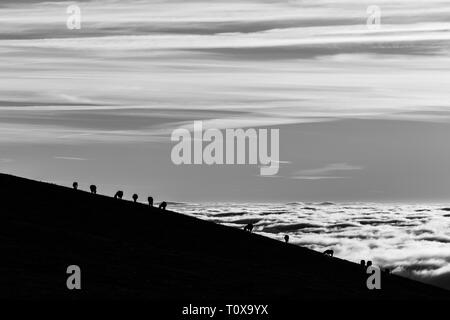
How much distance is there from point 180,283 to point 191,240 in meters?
28.1

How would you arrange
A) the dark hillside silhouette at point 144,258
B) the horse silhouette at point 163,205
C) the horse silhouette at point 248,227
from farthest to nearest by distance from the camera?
the horse silhouette at point 163,205 < the horse silhouette at point 248,227 < the dark hillside silhouette at point 144,258

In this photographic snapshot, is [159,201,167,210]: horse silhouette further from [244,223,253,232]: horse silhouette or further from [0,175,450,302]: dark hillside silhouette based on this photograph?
[244,223,253,232]: horse silhouette

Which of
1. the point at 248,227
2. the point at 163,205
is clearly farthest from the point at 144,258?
the point at 248,227

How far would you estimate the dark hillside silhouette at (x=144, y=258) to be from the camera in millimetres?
75625

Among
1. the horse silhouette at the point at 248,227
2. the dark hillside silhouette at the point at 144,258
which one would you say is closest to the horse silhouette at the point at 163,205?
the dark hillside silhouette at the point at 144,258

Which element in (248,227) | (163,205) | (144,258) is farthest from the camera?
(163,205)

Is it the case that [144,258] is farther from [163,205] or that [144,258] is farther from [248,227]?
[248,227]

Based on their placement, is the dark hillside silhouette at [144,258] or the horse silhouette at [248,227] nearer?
the dark hillside silhouette at [144,258]

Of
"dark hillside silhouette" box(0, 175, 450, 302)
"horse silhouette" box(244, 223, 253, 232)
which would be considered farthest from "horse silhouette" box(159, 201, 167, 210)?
"horse silhouette" box(244, 223, 253, 232)

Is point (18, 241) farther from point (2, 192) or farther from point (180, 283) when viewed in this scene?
point (2, 192)

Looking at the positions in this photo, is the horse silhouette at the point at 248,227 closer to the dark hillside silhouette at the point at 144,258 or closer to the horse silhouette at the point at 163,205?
the dark hillside silhouette at the point at 144,258

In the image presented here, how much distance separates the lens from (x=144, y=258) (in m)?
89.8
